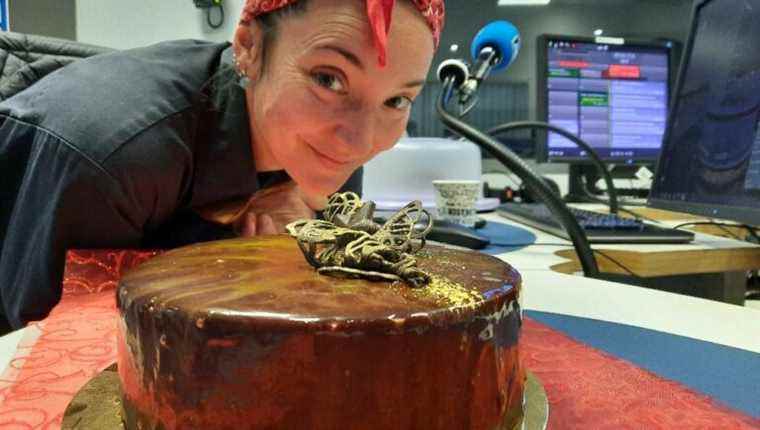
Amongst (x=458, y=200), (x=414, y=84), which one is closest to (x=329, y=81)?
(x=414, y=84)

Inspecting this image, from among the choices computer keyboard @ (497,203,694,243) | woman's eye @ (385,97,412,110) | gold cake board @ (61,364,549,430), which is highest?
woman's eye @ (385,97,412,110)

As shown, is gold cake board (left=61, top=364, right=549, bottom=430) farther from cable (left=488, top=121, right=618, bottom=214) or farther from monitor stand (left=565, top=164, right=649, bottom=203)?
monitor stand (left=565, top=164, right=649, bottom=203)

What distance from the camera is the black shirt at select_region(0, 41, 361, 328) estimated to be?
783 millimetres

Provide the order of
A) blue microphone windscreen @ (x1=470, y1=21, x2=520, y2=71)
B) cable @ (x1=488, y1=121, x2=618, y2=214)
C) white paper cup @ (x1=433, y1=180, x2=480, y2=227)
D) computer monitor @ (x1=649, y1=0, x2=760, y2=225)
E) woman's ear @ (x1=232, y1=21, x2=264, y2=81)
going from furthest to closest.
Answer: cable @ (x1=488, y1=121, x2=618, y2=214)
blue microphone windscreen @ (x1=470, y1=21, x2=520, y2=71)
white paper cup @ (x1=433, y1=180, x2=480, y2=227)
computer monitor @ (x1=649, y1=0, x2=760, y2=225)
woman's ear @ (x1=232, y1=21, x2=264, y2=81)

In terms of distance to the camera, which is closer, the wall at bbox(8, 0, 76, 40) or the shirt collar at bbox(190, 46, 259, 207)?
the shirt collar at bbox(190, 46, 259, 207)

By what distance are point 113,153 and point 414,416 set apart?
61cm

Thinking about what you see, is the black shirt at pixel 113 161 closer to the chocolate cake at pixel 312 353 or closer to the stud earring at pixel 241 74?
the stud earring at pixel 241 74

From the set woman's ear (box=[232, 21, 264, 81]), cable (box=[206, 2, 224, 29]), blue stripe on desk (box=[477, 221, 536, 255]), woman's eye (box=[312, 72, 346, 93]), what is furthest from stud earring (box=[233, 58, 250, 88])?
cable (box=[206, 2, 224, 29])

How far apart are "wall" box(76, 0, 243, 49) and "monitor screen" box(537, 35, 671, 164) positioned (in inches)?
48.1

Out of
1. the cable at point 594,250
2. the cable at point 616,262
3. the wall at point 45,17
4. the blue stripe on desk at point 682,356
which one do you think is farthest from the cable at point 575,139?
the wall at point 45,17

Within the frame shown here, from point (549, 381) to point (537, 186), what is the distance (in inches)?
25.1

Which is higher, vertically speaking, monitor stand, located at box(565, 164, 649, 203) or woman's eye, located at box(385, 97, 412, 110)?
woman's eye, located at box(385, 97, 412, 110)

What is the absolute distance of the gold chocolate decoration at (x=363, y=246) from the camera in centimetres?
41

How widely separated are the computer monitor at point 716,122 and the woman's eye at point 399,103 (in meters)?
0.66
